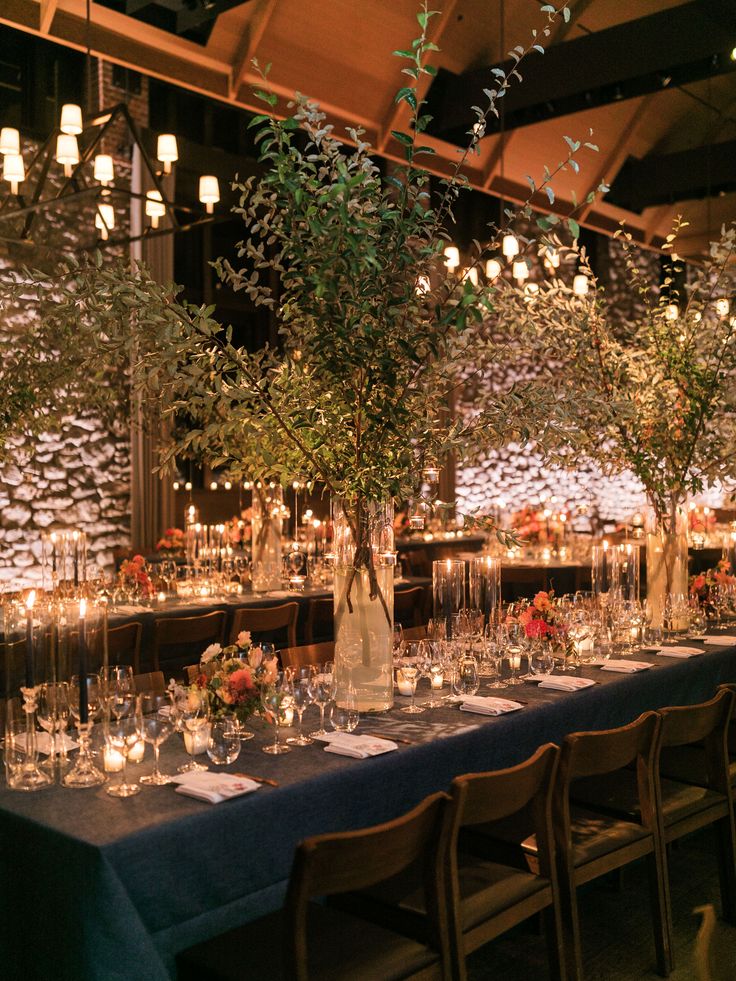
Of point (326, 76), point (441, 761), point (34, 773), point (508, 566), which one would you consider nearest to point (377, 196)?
point (441, 761)

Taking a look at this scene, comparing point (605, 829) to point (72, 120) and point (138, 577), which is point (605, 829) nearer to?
point (138, 577)

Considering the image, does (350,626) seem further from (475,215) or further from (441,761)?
(475,215)

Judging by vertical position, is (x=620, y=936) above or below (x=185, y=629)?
below

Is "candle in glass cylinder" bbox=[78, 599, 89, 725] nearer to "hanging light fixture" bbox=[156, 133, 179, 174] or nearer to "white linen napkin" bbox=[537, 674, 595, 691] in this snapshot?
"white linen napkin" bbox=[537, 674, 595, 691]

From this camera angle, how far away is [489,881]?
283 centimetres

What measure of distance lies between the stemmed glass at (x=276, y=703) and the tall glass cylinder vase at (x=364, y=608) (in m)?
0.32

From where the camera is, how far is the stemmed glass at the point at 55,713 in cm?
283

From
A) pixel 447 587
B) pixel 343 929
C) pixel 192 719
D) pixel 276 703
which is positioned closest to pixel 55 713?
pixel 192 719

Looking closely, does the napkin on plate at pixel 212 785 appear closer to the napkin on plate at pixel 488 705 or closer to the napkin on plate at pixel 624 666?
the napkin on plate at pixel 488 705

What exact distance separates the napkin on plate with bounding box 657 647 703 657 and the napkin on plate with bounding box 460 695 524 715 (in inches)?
49.9

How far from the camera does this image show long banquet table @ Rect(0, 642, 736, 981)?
2242mm

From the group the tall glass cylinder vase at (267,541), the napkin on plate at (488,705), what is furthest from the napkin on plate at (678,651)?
the tall glass cylinder vase at (267,541)

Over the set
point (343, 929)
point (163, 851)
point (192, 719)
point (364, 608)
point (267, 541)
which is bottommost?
point (343, 929)

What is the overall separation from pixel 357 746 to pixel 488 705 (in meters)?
0.67
